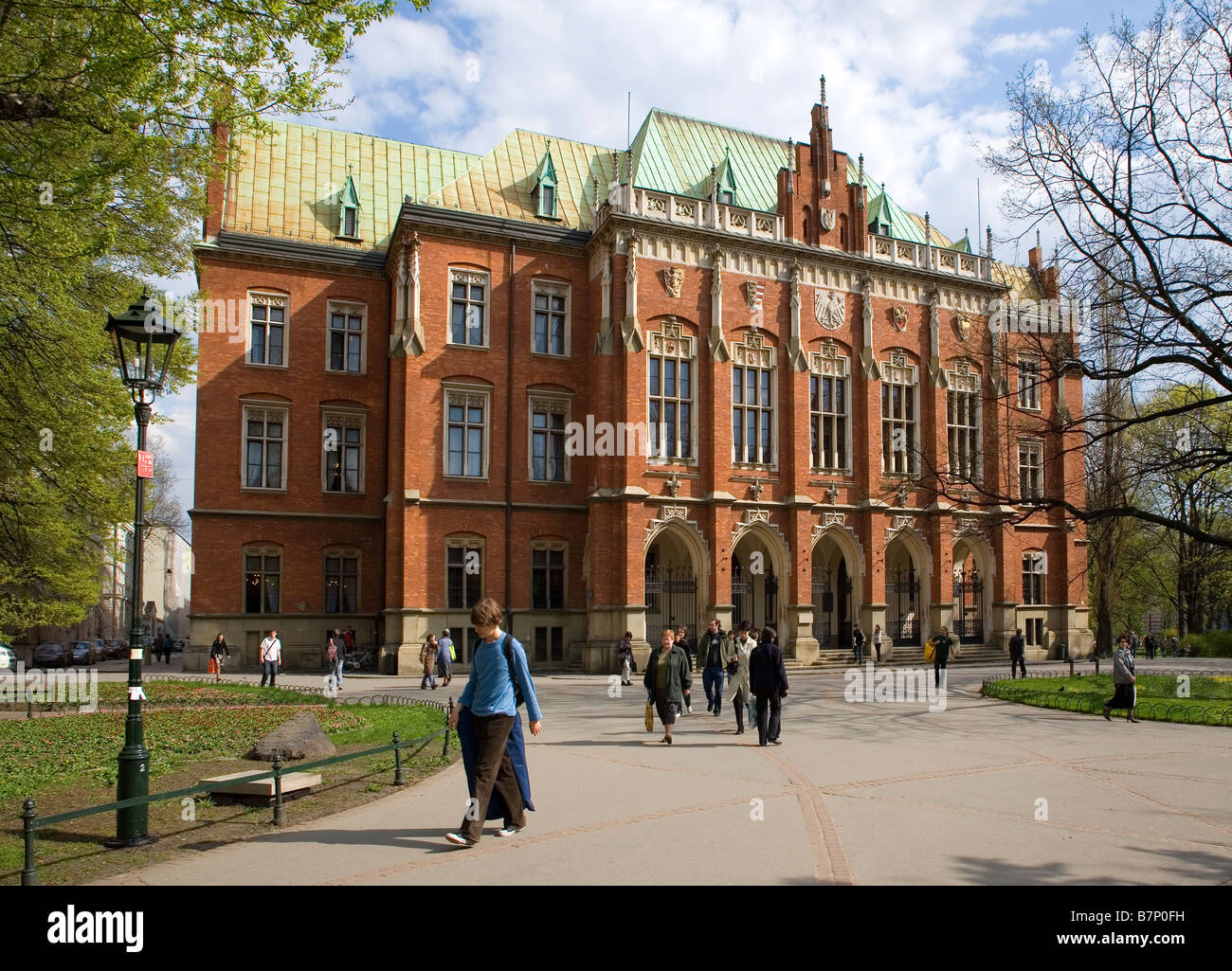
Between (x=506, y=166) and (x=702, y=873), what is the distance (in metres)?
33.9

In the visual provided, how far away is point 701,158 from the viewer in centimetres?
3862

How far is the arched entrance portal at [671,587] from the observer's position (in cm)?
3366

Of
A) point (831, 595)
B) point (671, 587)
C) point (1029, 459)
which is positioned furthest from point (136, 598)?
point (1029, 459)

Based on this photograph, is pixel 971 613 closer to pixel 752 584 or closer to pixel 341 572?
pixel 752 584

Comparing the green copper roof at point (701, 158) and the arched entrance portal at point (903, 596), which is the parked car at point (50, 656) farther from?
the arched entrance portal at point (903, 596)

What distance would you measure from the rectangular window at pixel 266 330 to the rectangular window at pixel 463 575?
9.54 m

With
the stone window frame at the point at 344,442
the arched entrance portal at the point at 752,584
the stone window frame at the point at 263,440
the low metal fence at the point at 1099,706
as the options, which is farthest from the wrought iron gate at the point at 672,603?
the stone window frame at the point at 263,440

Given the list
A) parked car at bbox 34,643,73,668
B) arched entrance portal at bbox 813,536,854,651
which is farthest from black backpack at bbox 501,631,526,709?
parked car at bbox 34,643,73,668

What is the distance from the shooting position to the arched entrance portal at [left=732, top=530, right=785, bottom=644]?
3550 cm

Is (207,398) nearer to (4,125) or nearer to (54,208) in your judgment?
(4,125)

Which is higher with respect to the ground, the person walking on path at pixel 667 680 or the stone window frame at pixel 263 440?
the stone window frame at pixel 263 440

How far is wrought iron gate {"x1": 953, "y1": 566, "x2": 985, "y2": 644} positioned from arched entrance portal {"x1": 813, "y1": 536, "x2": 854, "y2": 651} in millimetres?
4560
